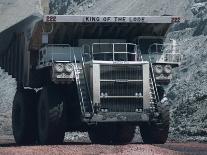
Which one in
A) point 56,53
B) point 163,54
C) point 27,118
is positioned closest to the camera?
point 56,53

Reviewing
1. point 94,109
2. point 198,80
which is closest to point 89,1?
point 198,80

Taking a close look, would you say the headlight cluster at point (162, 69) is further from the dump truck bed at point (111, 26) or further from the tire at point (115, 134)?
the tire at point (115, 134)

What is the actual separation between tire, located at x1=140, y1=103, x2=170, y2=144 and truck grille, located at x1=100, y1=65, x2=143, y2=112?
0.57 meters

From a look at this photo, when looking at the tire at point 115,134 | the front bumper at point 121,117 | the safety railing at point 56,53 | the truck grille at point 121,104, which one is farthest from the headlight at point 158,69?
the tire at point 115,134

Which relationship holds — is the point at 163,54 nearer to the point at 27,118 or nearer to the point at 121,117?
the point at 121,117

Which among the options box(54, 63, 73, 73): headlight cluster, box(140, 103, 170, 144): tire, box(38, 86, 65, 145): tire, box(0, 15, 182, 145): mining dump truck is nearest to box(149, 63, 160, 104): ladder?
box(0, 15, 182, 145): mining dump truck

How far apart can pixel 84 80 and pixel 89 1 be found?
32.8m

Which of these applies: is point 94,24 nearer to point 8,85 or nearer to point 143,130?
point 143,130

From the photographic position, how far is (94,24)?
1797cm

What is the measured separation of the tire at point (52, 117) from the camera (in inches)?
668

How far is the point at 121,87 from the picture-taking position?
17156 mm

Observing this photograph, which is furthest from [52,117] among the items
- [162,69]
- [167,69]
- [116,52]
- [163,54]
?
[163,54]

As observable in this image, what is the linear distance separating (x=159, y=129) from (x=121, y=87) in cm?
169

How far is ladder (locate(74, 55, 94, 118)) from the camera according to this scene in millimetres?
16703
